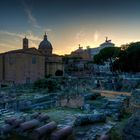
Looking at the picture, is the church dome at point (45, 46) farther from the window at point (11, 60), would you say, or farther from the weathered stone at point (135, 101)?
the weathered stone at point (135, 101)

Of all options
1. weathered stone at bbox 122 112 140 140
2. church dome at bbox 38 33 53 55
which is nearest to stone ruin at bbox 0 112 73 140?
weathered stone at bbox 122 112 140 140

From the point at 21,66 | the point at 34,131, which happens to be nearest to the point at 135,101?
the point at 34,131

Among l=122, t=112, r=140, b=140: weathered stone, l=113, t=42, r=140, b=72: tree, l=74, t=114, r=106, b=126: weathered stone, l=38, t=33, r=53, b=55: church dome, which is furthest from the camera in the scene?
l=38, t=33, r=53, b=55: church dome

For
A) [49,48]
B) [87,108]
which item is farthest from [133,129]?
[49,48]

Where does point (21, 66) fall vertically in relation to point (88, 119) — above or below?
above

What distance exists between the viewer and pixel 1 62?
44875 millimetres

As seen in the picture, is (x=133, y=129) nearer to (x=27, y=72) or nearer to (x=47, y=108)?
(x=47, y=108)

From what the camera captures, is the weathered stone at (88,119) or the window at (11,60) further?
the window at (11,60)

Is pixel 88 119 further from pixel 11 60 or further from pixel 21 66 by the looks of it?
pixel 11 60

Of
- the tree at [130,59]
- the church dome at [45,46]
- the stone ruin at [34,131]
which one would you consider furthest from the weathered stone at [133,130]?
the church dome at [45,46]

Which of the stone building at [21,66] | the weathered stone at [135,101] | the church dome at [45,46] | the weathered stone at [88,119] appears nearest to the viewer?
the weathered stone at [88,119]

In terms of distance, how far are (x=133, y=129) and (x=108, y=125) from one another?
3606 millimetres

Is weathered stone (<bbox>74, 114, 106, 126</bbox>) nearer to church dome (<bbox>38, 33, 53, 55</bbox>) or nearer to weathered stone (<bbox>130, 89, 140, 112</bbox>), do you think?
weathered stone (<bbox>130, 89, 140, 112</bbox>)

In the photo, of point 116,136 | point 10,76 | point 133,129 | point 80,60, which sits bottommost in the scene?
point 116,136
